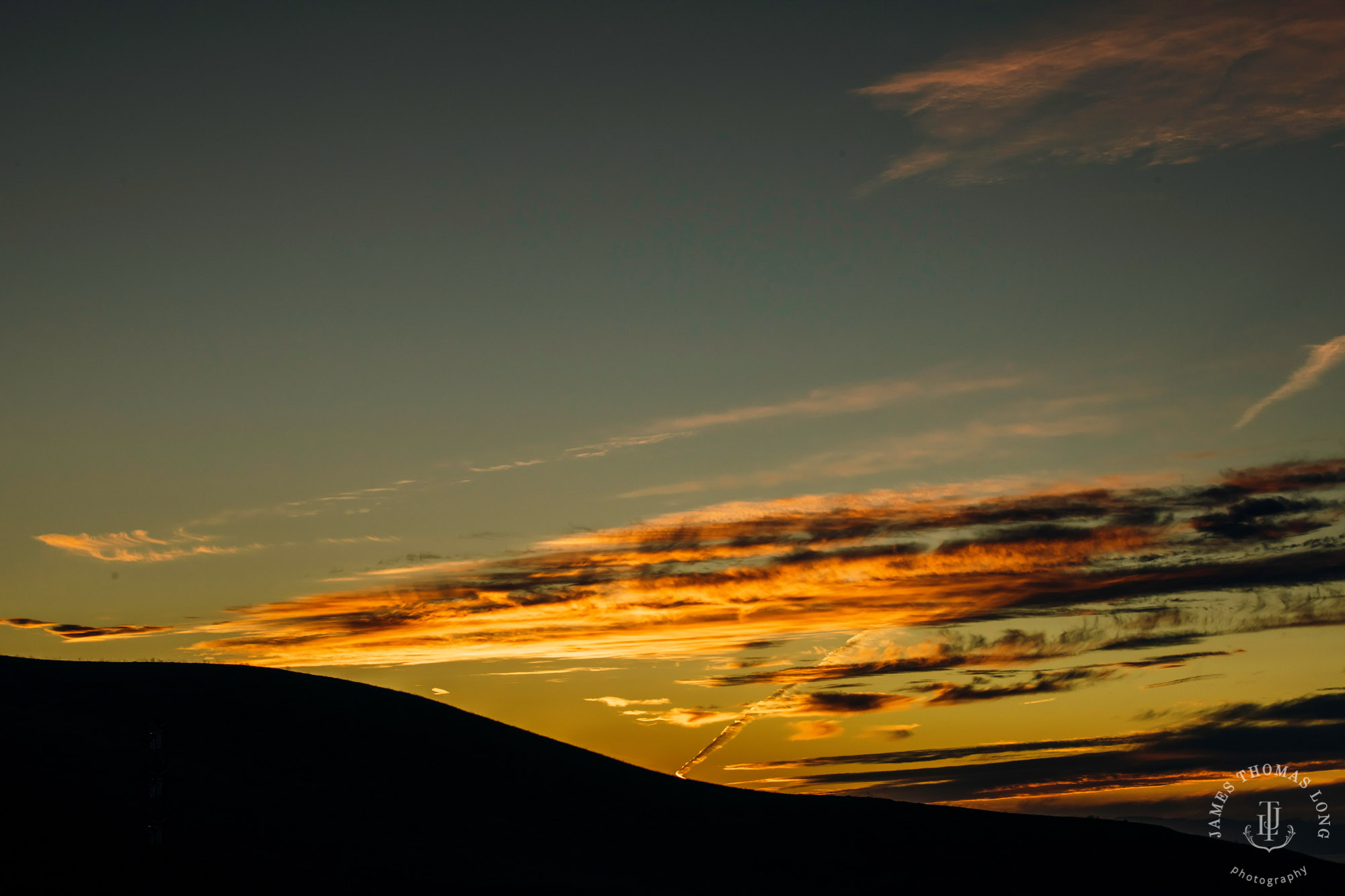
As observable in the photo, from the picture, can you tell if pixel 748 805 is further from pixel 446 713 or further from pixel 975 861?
pixel 446 713

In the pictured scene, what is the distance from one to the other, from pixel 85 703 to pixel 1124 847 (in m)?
73.7

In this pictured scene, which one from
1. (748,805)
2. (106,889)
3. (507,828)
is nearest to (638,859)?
(507,828)

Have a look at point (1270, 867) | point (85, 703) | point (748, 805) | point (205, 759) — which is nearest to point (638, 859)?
point (748, 805)

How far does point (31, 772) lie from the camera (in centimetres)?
5200

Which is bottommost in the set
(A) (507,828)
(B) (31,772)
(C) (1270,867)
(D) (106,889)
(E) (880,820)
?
(C) (1270,867)

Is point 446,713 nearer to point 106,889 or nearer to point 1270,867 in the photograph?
point 106,889

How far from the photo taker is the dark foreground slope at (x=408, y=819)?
164ft

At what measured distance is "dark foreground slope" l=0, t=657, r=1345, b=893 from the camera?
4997cm

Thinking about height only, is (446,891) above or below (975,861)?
above

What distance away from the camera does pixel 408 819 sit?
65.8m

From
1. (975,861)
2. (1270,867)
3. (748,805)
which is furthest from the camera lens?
(748,805)

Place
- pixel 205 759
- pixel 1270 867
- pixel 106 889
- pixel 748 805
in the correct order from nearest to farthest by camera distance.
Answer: pixel 106 889 < pixel 205 759 < pixel 1270 867 < pixel 748 805

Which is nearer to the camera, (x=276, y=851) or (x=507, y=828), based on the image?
(x=276, y=851)

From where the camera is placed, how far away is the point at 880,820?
3152 inches
